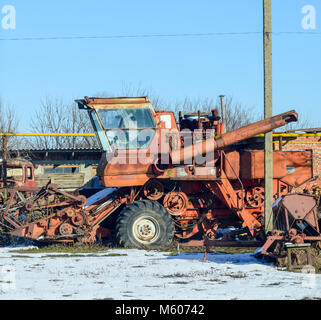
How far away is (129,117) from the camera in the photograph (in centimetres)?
1745

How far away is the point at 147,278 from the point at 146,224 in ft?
18.5

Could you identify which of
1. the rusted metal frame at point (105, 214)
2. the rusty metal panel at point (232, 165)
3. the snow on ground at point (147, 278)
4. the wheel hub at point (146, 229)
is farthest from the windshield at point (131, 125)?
the snow on ground at point (147, 278)

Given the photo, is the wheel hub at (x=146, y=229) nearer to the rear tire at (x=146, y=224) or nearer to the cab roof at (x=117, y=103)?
the rear tire at (x=146, y=224)

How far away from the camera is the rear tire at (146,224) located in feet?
55.0

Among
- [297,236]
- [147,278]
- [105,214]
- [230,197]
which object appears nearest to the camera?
[147,278]

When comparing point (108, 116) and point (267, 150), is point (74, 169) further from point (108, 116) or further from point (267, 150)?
point (267, 150)

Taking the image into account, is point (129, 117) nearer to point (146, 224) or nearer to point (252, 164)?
point (146, 224)

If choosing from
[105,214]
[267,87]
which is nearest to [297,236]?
[267,87]

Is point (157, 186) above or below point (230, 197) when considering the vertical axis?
above

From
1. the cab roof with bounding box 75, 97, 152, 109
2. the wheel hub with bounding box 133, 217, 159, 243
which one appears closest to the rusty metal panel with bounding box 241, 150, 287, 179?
the wheel hub with bounding box 133, 217, 159, 243

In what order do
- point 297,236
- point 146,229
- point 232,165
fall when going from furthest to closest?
1. point 232,165
2. point 146,229
3. point 297,236

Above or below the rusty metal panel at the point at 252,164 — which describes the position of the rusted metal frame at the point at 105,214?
below

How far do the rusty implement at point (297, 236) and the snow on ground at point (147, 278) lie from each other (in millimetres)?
369

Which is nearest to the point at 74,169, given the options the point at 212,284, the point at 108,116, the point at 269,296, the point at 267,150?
the point at 108,116
